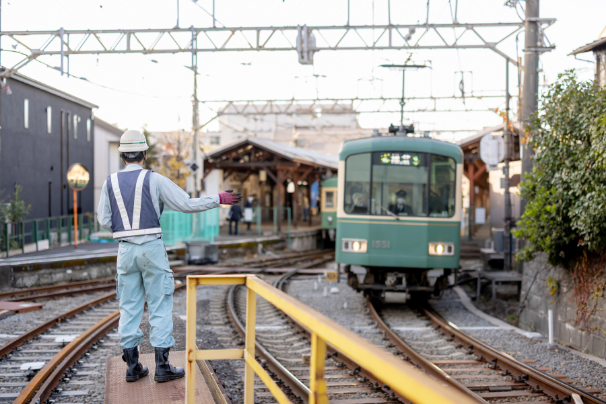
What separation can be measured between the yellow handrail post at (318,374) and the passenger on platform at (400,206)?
8720 mm

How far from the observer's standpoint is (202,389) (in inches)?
162

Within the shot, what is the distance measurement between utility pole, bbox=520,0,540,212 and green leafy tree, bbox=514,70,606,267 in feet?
7.48

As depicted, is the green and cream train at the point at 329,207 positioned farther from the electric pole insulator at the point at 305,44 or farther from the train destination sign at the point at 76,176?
the electric pole insulator at the point at 305,44

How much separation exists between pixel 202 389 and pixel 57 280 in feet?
38.0

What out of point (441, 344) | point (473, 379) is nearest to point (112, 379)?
point (473, 379)

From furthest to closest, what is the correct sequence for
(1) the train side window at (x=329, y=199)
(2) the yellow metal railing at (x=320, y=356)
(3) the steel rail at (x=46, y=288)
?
1. (1) the train side window at (x=329, y=199)
2. (3) the steel rail at (x=46, y=288)
3. (2) the yellow metal railing at (x=320, y=356)

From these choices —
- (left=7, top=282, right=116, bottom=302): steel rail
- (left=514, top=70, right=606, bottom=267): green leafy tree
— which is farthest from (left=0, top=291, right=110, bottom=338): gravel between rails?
(left=514, top=70, right=606, bottom=267): green leafy tree

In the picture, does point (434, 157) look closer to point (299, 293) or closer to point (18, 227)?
point (299, 293)

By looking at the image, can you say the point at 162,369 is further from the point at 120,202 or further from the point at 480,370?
the point at 480,370

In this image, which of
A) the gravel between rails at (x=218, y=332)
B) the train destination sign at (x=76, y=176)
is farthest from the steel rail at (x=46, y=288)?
the train destination sign at (x=76, y=176)

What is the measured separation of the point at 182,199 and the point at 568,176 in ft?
18.9

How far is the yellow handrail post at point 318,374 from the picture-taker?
6.70 feet

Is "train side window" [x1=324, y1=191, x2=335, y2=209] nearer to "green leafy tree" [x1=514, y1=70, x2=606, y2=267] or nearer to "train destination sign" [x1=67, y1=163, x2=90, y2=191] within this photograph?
"train destination sign" [x1=67, y1=163, x2=90, y2=191]

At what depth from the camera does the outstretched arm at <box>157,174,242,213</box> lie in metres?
3.96
